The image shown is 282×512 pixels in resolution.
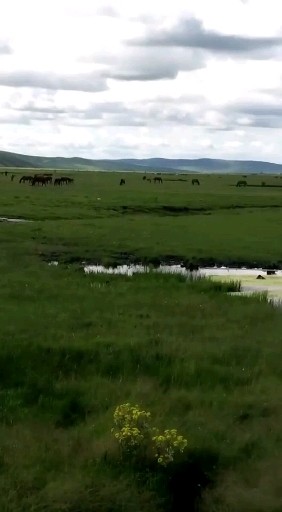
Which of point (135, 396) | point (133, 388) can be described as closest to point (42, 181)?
point (133, 388)

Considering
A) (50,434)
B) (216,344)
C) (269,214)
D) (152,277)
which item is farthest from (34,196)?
(50,434)

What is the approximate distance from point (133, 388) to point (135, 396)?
0.41 meters

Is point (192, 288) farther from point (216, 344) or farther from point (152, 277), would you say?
point (216, 344)

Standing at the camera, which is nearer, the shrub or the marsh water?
the shrub

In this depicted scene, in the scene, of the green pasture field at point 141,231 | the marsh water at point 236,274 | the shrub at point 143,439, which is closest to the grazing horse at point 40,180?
the green pasture field at point 141,231

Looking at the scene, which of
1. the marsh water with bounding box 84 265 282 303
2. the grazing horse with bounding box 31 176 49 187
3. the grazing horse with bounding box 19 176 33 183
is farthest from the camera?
the grazing horse with bounding box 19 176 33 183

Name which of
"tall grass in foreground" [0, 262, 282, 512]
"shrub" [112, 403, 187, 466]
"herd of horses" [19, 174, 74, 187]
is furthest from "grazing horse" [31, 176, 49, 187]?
"shrub" [112, 403, 187, 466]

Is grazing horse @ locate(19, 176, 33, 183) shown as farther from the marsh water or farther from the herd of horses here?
the marsh water

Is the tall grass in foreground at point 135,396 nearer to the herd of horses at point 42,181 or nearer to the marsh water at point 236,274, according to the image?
the marsh water at point 236,274

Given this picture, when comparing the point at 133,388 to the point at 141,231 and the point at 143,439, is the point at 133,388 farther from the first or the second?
the point at 141,231

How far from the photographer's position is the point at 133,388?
12875 millimetres

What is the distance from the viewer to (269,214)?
52156 mm

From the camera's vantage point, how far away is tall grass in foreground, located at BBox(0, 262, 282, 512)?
32.0ft

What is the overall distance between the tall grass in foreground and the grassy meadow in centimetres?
2
